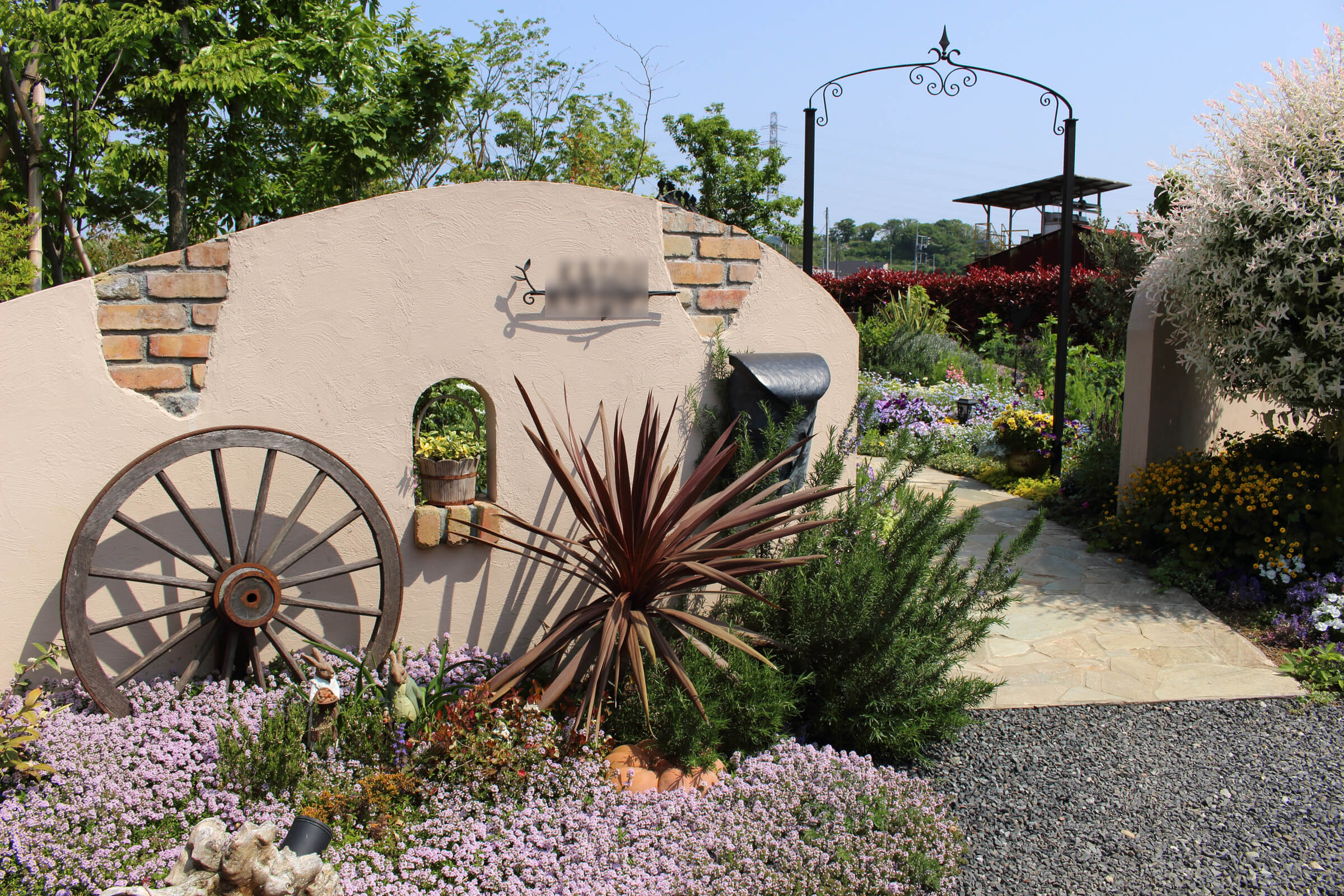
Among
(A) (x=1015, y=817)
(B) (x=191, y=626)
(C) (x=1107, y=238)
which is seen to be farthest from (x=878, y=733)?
(C) (x=1107, y=238)

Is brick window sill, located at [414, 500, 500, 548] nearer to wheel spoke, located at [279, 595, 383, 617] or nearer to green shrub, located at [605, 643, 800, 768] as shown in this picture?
wheel spoke, located at [279, 595, 383, 617]

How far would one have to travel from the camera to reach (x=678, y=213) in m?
3.58

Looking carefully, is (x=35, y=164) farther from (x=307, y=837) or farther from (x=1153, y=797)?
(x=1153, y=797)

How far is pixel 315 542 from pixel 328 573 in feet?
0.41

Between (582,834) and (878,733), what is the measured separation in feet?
3.51

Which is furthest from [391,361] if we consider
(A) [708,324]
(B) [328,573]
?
(A) [708,324]

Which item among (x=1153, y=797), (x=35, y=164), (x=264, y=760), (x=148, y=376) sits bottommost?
(x=1153, y=797)

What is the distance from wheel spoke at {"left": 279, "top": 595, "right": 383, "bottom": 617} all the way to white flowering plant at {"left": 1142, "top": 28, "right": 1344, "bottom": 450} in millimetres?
4598

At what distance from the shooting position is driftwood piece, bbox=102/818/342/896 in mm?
1826

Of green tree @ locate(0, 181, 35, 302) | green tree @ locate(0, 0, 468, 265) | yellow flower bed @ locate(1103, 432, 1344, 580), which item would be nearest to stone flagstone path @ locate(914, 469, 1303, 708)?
yellow flower bed @ locate(1103, 432, 1344, 580)

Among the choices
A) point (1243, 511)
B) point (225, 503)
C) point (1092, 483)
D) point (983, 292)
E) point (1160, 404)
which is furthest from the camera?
point (983, 292)

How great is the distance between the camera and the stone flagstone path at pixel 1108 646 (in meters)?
3.80

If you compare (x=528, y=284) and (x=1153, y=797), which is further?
(x=528, y=284)

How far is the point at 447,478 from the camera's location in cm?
332
